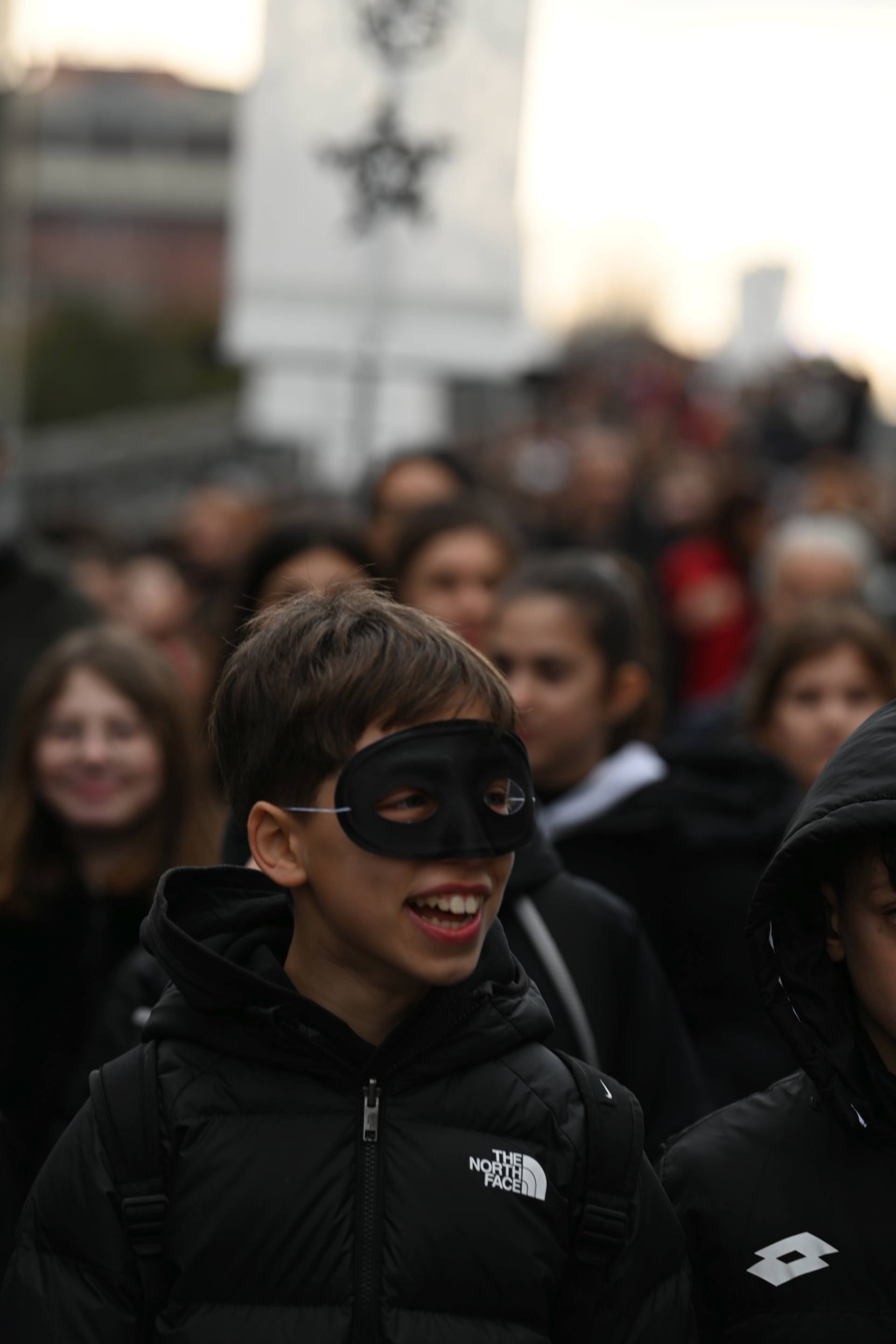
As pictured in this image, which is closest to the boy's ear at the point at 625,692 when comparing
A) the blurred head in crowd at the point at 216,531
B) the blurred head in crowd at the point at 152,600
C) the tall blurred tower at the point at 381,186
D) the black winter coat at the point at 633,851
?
the black winter coat at the point at 633,851

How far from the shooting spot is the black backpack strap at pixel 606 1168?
7.61 feet

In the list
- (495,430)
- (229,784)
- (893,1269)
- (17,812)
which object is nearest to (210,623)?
(17,812)

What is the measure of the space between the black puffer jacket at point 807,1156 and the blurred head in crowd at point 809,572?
3.70m

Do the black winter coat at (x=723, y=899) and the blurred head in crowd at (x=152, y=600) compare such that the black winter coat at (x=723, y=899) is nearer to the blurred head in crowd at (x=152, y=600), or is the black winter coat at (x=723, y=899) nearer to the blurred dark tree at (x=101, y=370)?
the blurred head in crowd at (x=152, y=600)

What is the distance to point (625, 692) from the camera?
4473 mm

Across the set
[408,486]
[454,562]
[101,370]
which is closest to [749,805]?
[454,562]

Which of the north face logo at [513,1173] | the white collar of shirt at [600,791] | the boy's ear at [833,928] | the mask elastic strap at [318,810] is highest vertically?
the mask elastic strap at [318,810]

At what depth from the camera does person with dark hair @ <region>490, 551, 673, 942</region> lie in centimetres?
402

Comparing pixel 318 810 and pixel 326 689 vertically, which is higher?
pixel 326 689

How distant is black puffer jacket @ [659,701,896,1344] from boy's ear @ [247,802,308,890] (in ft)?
2.05

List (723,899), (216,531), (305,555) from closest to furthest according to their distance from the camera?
(723,899) < (305,555) < (216,531)

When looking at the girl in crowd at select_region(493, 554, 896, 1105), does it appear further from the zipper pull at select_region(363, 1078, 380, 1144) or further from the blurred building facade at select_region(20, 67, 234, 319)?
the blurred building facade at select_region(20, 67, 234, 319)

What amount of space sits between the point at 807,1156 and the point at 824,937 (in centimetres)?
31

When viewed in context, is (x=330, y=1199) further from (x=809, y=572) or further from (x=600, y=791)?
(x=809, y=572)
